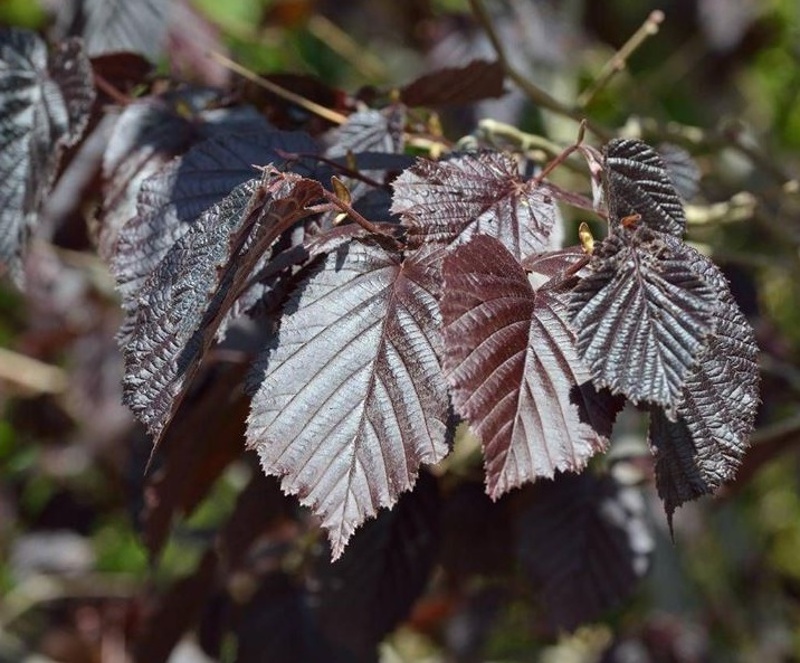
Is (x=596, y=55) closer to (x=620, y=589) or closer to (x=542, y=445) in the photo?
(x=620, y=589)

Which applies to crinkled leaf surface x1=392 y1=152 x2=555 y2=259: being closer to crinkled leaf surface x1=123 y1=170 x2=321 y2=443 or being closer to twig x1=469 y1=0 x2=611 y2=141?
crinkled leaf surface x1=123 y1=170 x2=321 y2=443

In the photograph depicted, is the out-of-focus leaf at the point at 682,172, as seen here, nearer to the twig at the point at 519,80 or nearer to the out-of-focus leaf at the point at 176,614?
the twig at the point at 519,80

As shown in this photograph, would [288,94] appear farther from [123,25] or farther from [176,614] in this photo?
[176,614]

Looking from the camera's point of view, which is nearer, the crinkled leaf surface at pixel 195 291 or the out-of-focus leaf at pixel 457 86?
the crinkled leaf surface at pixel 195 291

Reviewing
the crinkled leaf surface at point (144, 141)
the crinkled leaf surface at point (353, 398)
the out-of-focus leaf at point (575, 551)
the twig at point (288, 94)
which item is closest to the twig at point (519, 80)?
the twig at point (288, 94)

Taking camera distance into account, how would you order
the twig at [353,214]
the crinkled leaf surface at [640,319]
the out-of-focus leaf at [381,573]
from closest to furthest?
the crinkled leaf surface at [640,319] < the twig at [353,214] < the out-of-focus leaf at [381,573]

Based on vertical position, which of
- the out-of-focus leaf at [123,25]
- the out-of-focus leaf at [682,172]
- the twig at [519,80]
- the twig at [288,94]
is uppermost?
the out-of-focus leaf at [123,25]
